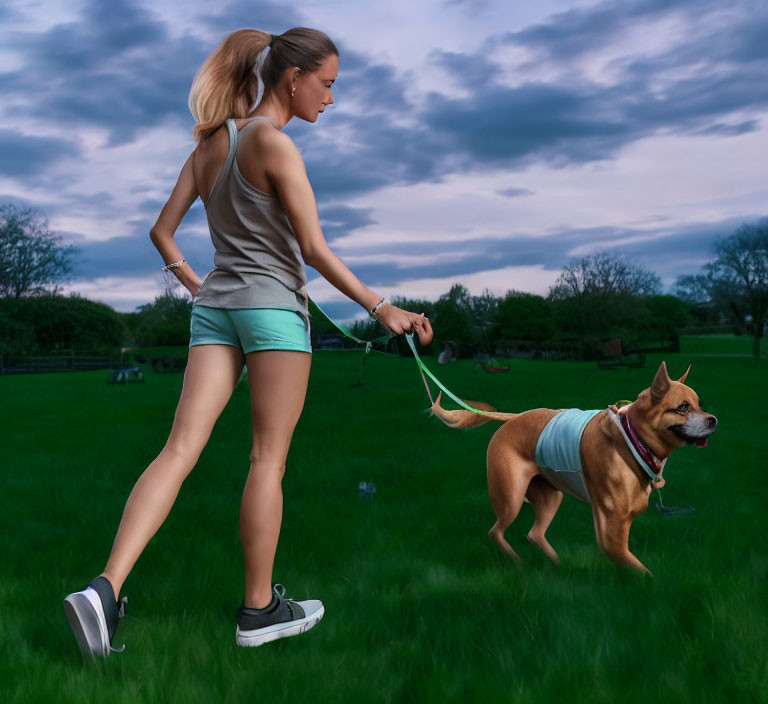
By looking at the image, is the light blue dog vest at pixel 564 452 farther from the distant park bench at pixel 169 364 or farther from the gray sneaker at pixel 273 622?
the distant park bench at pixel 169 364

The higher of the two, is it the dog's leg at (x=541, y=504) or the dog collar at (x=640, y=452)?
the dog collar at (x=640, y=452)

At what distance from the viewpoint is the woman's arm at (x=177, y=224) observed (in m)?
3.69

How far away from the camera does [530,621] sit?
3443 mm

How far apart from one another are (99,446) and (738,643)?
910 centimetres

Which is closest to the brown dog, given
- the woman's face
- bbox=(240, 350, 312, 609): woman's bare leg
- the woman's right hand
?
the woman's right hand

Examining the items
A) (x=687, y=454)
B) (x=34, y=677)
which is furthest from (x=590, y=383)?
(x=34, y=677)

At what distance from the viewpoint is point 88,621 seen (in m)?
3.03

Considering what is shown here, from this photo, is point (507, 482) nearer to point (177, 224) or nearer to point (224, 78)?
point (177, 224)

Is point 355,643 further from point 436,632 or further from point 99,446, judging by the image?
point 99,446

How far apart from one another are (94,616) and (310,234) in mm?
1818

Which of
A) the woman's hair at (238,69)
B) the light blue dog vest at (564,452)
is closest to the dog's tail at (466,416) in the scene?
the light blue dog vest at (564,452)

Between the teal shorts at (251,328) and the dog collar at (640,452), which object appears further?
the dog collar at (640,452)

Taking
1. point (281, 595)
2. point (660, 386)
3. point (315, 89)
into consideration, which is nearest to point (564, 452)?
point (660, 386)

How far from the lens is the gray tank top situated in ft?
10.8
